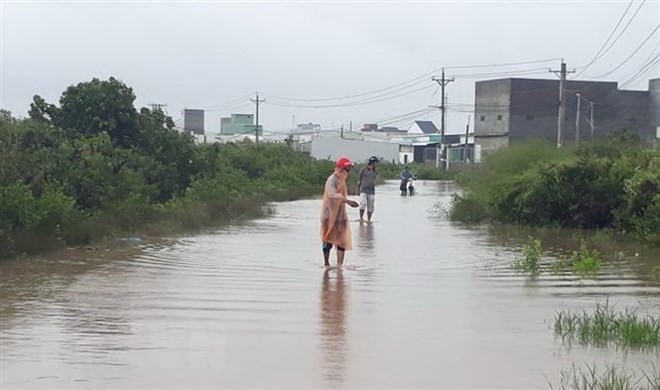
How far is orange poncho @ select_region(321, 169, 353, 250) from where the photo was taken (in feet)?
51.1

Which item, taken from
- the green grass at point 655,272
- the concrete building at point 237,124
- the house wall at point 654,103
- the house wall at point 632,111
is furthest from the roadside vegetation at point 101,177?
the concrete building at point 237,124

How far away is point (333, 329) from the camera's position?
10273 mm

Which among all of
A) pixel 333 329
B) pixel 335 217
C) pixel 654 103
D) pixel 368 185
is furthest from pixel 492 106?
pixel 333 329

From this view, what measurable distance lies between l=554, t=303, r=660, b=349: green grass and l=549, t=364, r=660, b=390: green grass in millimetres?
839

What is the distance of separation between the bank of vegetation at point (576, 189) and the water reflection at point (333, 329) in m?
8.22

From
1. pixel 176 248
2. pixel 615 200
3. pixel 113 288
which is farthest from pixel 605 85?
pixel 113 288

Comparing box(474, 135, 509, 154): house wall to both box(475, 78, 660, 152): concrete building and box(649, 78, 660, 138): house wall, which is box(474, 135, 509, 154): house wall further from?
box(649, 78, 660, 138): house wall

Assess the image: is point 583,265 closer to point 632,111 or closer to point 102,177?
point 102,177

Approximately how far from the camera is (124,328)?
400 inches

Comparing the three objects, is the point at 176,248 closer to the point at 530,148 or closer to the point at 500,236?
the point at 500,236

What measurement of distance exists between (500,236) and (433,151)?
9510cm

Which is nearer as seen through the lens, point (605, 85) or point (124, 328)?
point (124, 328)

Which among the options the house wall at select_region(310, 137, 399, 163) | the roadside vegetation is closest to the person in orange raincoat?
the roadside vegetation

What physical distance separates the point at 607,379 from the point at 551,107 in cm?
6730
